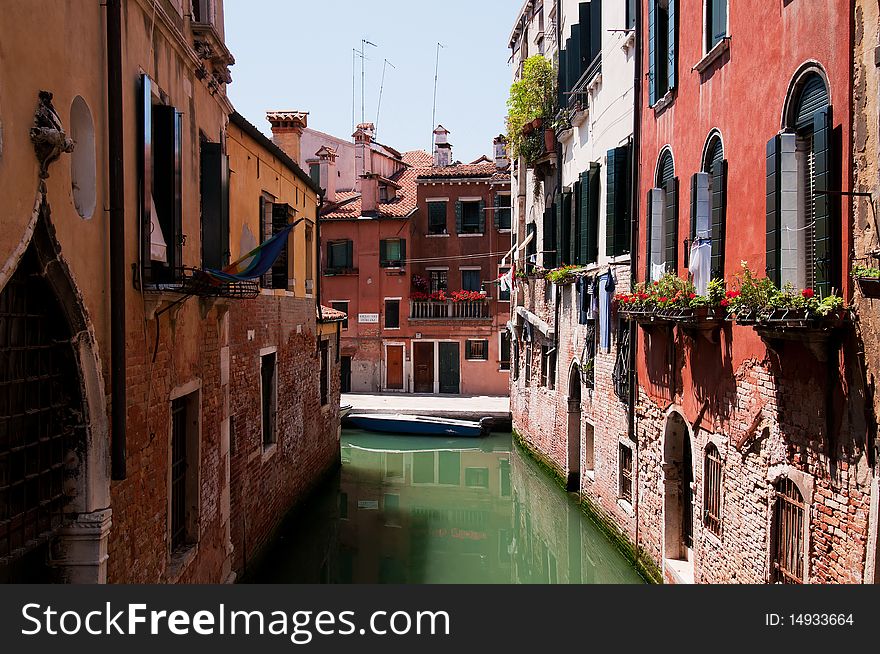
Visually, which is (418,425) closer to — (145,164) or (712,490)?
(712,490)

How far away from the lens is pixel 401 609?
14.2ft

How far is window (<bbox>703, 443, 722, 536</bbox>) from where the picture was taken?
28.6 ft

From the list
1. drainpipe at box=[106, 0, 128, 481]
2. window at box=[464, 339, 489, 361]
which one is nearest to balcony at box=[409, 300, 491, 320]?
window at box=[464, 339, 489, 361]

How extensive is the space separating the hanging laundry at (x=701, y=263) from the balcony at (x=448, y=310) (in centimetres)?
2161

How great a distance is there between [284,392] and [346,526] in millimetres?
2479

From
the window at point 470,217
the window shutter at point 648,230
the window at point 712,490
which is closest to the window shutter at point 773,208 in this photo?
the window at point 712,490

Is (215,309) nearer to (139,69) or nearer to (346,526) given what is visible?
(139,69)

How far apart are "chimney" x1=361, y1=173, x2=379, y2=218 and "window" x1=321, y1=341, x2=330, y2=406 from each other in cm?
1406

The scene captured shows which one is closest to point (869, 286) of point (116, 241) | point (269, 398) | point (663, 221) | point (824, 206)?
point (824, 206)

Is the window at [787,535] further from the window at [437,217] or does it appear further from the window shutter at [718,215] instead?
the window at [437,217]

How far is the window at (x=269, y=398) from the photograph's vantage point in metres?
12.3

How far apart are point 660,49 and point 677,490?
509 cm

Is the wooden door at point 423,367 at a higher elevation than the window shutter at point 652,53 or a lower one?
lower

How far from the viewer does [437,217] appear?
102 feet
